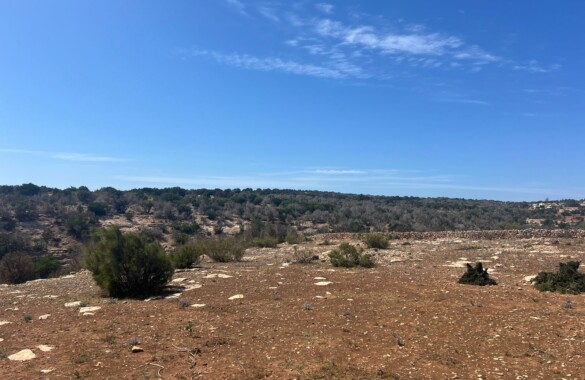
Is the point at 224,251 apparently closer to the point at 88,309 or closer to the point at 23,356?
the point at 88,309

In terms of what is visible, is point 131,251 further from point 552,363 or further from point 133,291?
point 552,363

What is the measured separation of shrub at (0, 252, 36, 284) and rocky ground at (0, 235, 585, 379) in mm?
7192

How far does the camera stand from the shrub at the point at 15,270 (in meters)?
21.7

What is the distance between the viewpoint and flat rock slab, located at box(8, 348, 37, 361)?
26.1ft

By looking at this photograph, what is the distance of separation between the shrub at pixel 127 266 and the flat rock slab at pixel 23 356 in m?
5.33

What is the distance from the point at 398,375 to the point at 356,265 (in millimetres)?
11914

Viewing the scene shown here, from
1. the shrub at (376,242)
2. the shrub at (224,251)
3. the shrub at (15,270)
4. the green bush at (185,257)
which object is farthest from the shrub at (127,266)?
the shrub at (376,242)

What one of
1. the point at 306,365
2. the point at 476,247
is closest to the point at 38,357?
the point at 306,365

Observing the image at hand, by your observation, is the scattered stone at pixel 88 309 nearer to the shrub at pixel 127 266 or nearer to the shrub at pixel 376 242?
the shrub at pixel 127 266

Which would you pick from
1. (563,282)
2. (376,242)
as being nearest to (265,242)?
(376,242)

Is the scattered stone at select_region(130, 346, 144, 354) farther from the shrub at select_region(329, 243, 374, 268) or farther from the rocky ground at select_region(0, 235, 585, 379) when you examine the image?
the shrub at select_region(329, 243, 374, 268)

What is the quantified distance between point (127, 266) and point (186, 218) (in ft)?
Answer: 132

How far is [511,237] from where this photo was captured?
29531mm

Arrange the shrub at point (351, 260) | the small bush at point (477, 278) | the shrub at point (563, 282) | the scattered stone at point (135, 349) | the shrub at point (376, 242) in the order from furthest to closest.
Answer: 1. the shrub at point (376, 242)
2. the shrub at point (351, 260)
3. the small bush at point (477, 278)
4. the shrub at point (563, 282)
5. the scattered stone at point (135, 349)
